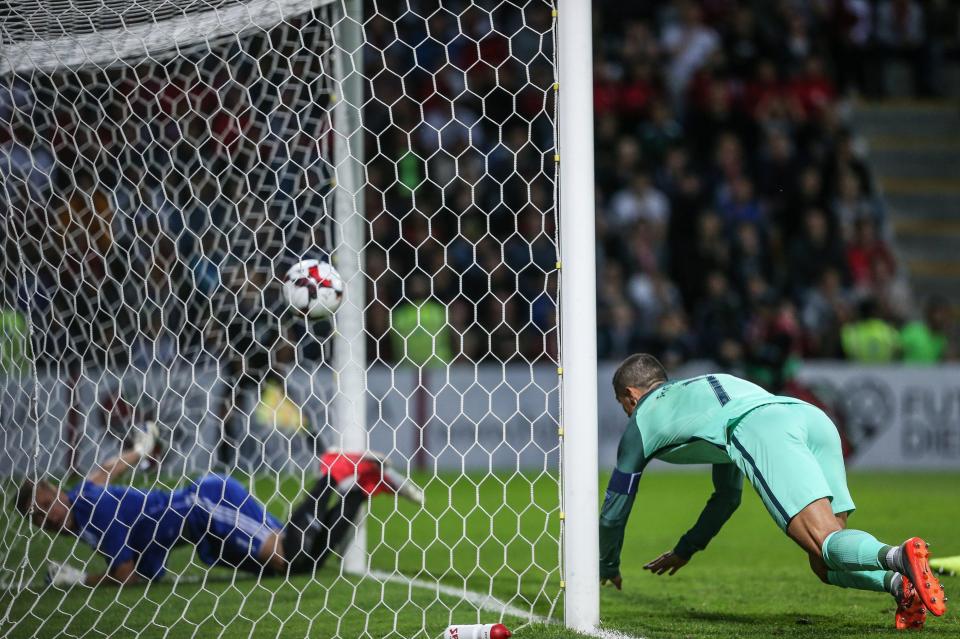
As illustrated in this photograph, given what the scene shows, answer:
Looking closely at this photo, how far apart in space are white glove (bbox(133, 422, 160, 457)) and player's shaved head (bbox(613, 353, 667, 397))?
2397 mm

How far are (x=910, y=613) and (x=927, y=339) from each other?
9.77 meters

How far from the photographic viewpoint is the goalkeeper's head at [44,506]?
5637 millimetres

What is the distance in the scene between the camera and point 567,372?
4363 millimetres

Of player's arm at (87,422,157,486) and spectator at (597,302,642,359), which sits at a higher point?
player's arm at (87,422,157,486)

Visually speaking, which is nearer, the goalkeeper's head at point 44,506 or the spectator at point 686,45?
the goalkeeper's head at point 44,506

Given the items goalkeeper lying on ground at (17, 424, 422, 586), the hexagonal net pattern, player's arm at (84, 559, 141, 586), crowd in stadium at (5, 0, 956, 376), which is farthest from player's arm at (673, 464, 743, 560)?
crowd in stadium at (5, 0, 956, 376)

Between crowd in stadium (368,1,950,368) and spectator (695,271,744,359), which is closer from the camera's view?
spectator (695,271,744,359)

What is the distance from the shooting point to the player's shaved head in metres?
4.72

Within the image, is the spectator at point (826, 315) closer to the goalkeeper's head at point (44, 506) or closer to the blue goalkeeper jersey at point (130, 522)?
the blue goalkeeper jersey at point (130, 522)

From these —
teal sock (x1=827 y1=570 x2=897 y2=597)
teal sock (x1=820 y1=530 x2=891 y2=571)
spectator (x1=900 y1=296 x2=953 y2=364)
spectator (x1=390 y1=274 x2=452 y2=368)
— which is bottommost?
spectator (x1=900 y1=296 x2=953 y2=364)

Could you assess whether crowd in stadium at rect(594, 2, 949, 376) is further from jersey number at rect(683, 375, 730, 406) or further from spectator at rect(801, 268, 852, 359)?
jersey number at rect(683, 375, 730, 406)

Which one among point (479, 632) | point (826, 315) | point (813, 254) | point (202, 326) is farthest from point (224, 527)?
point (813, 254)

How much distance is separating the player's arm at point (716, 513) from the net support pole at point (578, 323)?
57 cm

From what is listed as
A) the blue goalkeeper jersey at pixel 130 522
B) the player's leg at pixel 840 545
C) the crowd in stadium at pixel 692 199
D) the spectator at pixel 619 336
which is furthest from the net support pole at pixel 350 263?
the spectator at pixel 619 336
